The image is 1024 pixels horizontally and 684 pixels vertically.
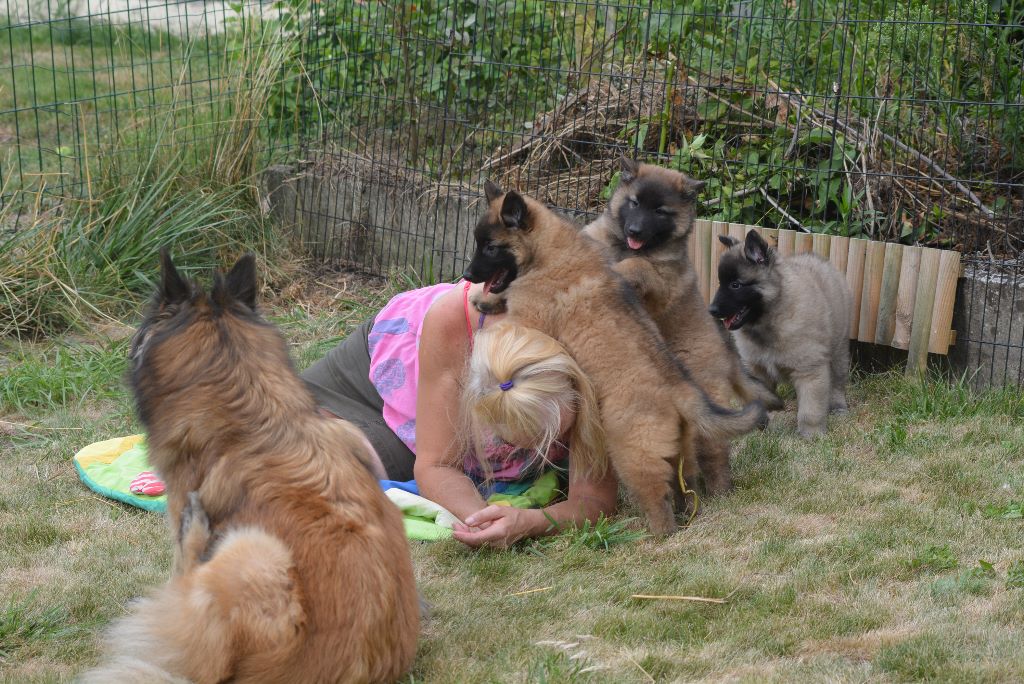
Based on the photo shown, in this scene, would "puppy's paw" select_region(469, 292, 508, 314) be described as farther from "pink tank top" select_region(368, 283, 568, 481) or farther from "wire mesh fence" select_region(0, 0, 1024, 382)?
"wire mesh fence" select_region(0, 0, 1024, 382)

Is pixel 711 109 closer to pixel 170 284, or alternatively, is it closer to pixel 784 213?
pixel 784 213

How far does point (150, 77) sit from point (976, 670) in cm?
705

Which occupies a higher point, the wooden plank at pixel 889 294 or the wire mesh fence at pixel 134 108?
the wire mesh fence at pixel 134 108

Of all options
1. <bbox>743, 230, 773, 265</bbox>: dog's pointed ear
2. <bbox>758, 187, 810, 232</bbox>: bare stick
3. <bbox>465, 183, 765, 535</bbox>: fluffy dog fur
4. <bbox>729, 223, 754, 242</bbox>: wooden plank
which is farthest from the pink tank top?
<bbox>758, 187, 810, 232</bbox>: bare stick

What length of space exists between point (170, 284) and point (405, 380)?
62.3 inches

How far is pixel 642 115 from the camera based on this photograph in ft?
23.8

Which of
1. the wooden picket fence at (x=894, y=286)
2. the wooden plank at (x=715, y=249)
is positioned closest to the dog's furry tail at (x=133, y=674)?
the wooden picket fence at (x=894, y=286)

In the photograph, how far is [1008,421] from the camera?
206 inches

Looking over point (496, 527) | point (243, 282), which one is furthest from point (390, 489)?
point (243, 282)

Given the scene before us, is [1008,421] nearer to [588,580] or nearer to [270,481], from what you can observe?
[588,580]

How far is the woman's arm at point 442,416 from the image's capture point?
4012 millimetres

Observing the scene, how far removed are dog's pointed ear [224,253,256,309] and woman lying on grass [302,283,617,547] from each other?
968 mm

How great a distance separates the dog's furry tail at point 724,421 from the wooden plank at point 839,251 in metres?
2.38

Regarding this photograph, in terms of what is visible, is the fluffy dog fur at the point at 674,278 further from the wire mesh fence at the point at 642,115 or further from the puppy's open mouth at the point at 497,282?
the wire mesh fence at the point at 642,115
